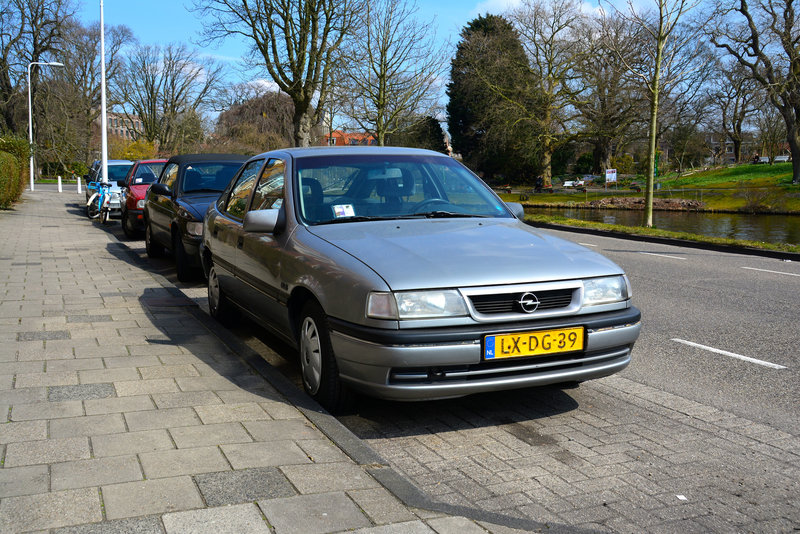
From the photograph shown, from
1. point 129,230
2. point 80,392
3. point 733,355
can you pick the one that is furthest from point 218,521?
point 129,230

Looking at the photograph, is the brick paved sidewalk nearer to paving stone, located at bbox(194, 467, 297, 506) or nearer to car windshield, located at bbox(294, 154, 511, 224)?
paving stone, located at bbox(194, 467, 297, 506)

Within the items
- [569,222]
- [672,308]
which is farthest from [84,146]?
[672,308]

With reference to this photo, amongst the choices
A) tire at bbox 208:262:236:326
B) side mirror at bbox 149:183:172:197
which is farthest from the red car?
tire at bbox 208:262:236:326

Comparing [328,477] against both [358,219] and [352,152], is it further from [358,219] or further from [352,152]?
[352,152]

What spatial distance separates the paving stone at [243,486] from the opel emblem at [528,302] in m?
1.53

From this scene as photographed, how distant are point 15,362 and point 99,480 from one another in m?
2.46

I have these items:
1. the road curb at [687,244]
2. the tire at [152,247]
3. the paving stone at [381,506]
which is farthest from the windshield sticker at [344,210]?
the road curb at [687,244]

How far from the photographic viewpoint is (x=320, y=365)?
4410 millimetres

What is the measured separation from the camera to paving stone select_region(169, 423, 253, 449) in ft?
12.2

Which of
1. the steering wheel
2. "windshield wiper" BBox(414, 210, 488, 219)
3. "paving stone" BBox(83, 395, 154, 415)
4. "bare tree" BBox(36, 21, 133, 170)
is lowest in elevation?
"paving stone" BBox(83, 395, 154, 415)

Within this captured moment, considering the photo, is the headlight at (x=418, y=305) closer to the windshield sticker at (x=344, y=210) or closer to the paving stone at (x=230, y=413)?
the paving stone at (x=230, y=413)

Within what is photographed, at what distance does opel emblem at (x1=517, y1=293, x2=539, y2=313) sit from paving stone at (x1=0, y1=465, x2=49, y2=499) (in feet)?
7.89

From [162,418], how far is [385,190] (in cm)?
222

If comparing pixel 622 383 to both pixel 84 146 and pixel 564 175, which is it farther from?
pixel 564 175
